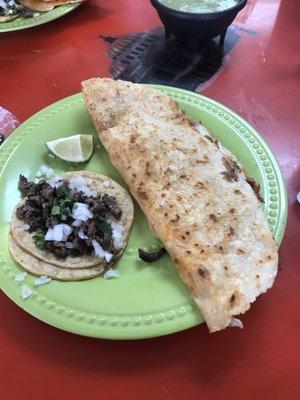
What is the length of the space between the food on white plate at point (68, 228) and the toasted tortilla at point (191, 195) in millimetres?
135

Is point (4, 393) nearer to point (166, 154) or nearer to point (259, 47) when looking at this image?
point (166, 154)

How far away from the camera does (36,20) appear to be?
8.55 feet

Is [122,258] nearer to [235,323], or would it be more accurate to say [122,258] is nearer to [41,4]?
[235,323]

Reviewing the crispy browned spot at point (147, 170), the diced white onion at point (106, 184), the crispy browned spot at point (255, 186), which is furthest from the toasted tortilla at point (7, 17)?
the crispy browned spot at point (255, 186)

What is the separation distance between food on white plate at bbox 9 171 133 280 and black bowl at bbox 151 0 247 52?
3.52 feet

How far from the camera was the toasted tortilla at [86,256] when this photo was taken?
5.08 ft

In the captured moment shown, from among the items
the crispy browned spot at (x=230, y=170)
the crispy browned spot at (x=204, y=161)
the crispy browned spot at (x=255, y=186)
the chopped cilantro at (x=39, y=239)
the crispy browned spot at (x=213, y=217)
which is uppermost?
the crispy browned spot at (x=204, y=161)

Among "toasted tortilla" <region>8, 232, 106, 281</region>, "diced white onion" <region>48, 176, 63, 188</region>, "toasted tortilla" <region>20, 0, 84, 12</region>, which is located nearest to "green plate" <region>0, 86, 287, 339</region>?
"toasted tortilla" <region>8, 232, 106, 281</region>

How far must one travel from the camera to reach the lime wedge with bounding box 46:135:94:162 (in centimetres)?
193

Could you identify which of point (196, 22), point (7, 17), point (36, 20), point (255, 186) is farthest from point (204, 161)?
point (7, 17)

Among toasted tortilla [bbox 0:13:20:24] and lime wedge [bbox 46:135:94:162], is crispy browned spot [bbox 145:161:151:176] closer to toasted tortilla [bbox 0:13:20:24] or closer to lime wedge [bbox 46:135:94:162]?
lime wedge [bbox 46:135:94:162]

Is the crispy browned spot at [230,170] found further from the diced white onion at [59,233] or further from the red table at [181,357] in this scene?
the diced white onion at [59,233]

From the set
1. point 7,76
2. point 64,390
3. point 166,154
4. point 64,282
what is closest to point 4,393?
point 64,390

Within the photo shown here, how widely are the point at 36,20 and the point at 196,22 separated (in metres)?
1.01
